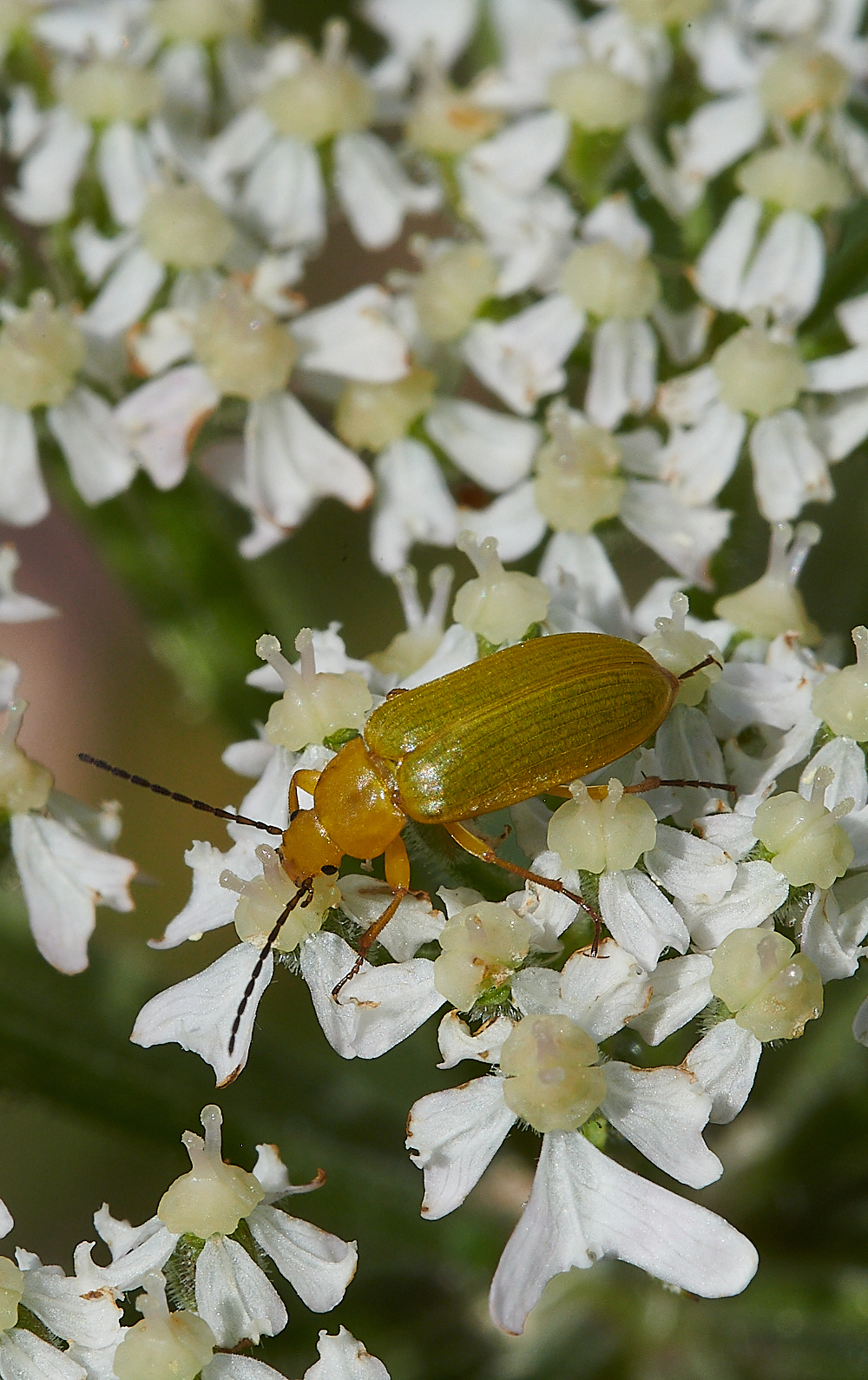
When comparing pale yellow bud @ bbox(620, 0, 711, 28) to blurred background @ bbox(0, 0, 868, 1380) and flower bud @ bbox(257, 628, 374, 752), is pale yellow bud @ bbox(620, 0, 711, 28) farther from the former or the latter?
flower bud @ bbox(257, 628, 374, 752)

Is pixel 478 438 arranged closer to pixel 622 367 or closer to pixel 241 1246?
pixel 622 367

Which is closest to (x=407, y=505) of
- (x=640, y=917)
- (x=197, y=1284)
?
(x=640, y=917)

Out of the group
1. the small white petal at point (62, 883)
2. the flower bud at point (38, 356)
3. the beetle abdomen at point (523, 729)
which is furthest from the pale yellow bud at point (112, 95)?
the beetle abdomen at point (523, 729)

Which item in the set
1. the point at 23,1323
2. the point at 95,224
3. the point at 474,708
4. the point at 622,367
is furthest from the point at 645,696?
the point at 95,224

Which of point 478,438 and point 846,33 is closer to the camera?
point 478,438

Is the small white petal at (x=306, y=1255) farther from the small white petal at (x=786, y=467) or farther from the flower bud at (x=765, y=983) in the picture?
the small white petal at (x=786, y=467)

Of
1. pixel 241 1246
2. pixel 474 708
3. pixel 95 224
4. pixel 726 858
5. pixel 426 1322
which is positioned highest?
pixel 95 224

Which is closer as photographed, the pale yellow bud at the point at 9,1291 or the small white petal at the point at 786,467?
the pale yellow bud at the point at 9,1291
